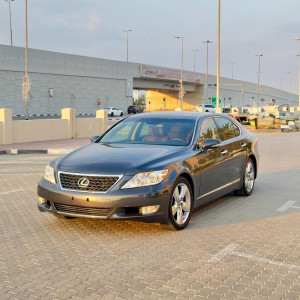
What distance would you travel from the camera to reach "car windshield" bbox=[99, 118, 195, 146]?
710 centimetres

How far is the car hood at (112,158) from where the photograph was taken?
589 cm

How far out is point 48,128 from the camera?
22.7 metres

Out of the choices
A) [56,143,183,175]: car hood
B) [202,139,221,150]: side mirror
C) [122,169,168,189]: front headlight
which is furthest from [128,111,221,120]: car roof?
[122,169,168,189]: front headlight

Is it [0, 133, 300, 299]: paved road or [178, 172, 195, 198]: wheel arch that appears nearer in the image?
[0, 133, 300, 299]: paved road

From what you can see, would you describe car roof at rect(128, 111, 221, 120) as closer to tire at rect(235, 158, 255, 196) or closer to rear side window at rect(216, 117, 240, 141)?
rear side window at rect(216, 117, 240, 141)

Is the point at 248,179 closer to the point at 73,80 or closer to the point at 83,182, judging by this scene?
the point at 83,182

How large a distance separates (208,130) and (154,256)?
2.96 m

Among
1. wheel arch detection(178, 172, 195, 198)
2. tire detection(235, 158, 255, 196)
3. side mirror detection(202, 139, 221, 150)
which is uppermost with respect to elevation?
side mirror detection(202, 139, 221, 150)

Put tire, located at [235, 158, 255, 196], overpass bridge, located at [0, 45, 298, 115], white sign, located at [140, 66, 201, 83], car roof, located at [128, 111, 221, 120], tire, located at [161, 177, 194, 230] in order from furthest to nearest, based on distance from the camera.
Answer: white sign, located at [140, 66, 201, 83] → overpass bridge, located at [0, 45, 298, 115] → tire, located at [235, 158, 255, 196] → car roof, located at [128, 111, 221, 120] → tire, located at [161, 177, 194, 230]

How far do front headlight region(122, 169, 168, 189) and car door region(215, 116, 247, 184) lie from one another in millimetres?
2128

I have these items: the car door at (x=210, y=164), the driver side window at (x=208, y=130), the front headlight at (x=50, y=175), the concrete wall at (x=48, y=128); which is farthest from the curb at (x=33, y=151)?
the front headlight at (x=50, y=175)

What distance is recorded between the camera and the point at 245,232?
20.5 feet

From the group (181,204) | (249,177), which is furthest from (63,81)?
(181,204)

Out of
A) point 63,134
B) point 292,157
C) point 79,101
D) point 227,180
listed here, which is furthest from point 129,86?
point 227,180
